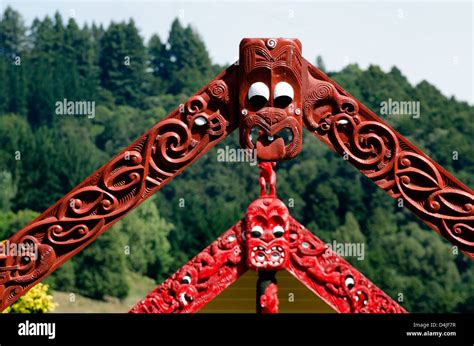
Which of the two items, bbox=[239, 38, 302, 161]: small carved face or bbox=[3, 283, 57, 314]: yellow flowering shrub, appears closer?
bbox=[239, 38, 302, 161]: small carved face

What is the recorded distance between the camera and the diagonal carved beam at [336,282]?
1001cm

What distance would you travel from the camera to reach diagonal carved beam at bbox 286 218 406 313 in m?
10.0

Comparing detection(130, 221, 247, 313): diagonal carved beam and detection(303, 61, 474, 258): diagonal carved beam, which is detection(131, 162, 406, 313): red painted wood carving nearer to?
detection(130, 221, 247, 313): diagonal carved beam

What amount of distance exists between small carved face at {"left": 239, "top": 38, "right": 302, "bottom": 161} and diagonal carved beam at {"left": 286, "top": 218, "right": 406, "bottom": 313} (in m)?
1.39

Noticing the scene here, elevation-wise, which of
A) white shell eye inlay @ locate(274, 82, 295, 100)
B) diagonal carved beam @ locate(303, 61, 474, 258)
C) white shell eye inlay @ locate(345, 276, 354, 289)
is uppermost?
white shell eye inlay @ locate(274, 82, 295, 100)

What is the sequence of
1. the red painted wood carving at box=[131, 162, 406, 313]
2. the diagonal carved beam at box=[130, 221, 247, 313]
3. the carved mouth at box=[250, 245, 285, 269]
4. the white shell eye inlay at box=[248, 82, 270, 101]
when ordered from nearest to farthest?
the white shell eye inlay at box=[248, 82, 270, 101], the carved mouth at box=[250, 245, 285, 269], the red painted wood carving at box=[131, 162, 406, 313], the diagonal carved beam at box=[130, 221, 247, 313]

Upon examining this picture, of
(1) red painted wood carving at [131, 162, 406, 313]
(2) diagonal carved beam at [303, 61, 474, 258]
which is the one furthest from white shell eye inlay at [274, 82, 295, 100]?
(1) red painted wood carving at [131, 162, 406, 313]

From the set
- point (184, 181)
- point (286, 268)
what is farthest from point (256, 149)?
point (184, 181)

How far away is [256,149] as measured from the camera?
28.9ft

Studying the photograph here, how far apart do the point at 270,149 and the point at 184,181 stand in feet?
207

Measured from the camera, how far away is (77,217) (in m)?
8.80

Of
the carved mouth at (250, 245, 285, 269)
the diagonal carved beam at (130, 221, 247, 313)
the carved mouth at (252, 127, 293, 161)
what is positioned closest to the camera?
the carved mouth at (252, 127, 293, 161)

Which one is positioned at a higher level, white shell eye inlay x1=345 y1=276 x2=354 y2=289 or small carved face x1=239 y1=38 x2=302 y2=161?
small carved face x1=239 y1=38 x2=302 y2=161

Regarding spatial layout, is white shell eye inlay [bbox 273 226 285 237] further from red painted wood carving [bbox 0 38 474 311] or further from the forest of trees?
the forest of trees
